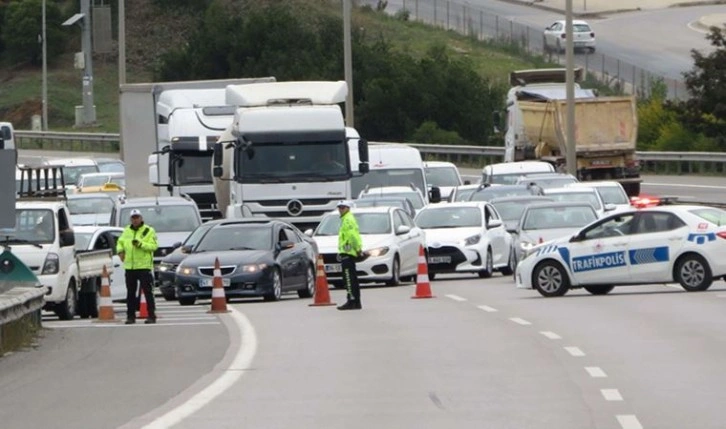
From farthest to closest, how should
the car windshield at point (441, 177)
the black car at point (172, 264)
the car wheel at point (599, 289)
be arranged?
A: the car windshield at point (441, 177)
the black car at point (172, 264)
the car wheel at point (599, 289)

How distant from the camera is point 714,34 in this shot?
2630 inches

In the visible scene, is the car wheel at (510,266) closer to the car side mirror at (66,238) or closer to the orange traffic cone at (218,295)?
the orange traffic cone at (218,295)

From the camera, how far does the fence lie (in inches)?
3317

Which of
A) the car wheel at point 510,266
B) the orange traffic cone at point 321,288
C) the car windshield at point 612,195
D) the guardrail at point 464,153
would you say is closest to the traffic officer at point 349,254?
the orange traffic cone at point 321,288

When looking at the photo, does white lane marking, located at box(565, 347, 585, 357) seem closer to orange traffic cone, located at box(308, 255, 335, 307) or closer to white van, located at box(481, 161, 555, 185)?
orange traffic cone, located at box(308, 255, 335, 307)

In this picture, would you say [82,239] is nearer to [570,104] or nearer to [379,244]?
[379,244]

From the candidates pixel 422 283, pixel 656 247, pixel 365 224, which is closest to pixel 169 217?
pixel 365 224

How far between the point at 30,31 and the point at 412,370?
245ft

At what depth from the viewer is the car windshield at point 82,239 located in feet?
110

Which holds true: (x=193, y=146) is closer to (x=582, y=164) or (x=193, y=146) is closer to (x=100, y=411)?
(x=582, y=164)

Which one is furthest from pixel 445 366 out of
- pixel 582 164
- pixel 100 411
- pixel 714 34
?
pixel 714 34

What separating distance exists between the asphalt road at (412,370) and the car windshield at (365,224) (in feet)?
23.8

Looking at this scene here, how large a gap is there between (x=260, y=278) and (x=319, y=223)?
20.7ft

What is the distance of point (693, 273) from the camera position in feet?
98.6
